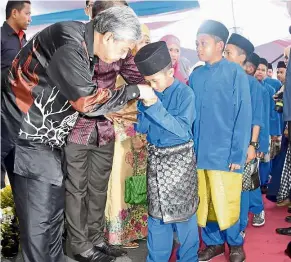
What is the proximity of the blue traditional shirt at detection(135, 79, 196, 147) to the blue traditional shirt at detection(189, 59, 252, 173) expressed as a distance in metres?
0.24

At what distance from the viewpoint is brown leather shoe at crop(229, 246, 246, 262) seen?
2.79 m

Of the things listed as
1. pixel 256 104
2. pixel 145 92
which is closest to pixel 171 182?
pixel 145 92

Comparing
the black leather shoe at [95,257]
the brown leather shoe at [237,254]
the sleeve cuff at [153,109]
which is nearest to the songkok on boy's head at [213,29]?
the sleeve cuff at [153,109]

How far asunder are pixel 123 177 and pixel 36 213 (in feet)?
4.05

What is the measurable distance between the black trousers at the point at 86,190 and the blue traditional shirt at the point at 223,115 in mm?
675

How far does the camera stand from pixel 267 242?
10.7ft

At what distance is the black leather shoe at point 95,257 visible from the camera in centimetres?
284

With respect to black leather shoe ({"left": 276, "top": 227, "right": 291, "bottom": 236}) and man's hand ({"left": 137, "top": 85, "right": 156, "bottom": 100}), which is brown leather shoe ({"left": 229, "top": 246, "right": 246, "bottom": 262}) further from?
man's hand ({"left": 137, "top": 85, "right": 156, "bottom": 100})

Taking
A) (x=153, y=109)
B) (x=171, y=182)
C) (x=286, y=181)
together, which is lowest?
(x=286, y=181)

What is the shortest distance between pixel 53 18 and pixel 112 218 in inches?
138

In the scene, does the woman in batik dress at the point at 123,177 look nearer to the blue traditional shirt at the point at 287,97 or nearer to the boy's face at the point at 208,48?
the boy's face at the point at 208,48

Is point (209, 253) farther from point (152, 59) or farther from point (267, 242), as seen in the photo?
point (152, 59)

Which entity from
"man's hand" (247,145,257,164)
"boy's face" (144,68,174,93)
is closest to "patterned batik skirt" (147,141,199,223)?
"boy's face" (144,68,174,93)

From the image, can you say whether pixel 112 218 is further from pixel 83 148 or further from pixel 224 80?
pixel 224 80
